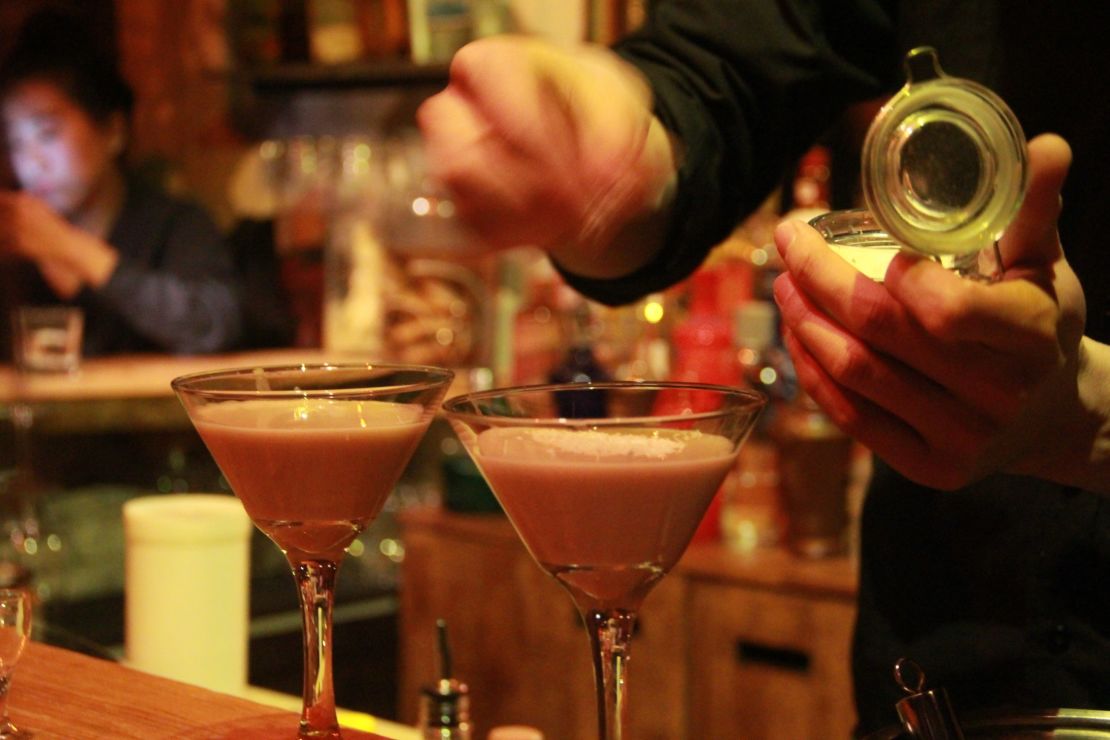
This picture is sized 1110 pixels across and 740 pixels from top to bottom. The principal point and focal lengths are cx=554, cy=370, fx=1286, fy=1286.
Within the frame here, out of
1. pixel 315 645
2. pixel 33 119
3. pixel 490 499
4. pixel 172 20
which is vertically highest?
pixel 172 20

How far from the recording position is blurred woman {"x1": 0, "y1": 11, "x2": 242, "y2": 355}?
284 centimetres

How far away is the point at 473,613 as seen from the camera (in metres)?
2.39

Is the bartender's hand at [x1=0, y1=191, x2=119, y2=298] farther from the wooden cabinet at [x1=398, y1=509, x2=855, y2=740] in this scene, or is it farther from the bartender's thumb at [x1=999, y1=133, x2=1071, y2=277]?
the bartender's thumb at [x1=999, y1=133, x2=1071, y2=277]

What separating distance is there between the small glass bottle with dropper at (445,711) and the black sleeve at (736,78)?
37cm

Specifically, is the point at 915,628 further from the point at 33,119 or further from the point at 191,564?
the point at 33,119

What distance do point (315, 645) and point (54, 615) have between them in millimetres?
1654

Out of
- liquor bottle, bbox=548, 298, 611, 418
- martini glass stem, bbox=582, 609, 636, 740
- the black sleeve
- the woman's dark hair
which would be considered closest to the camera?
martini glass stem, bbox=582, 609, 636, 740

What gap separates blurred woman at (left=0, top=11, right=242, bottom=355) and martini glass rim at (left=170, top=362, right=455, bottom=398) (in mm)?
2091

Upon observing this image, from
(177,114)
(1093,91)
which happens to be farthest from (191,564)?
(177,114)

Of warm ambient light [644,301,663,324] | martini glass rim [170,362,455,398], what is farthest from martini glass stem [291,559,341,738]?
warm ambient light [644,301,663,324]

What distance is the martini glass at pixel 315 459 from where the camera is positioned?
31.8 inches

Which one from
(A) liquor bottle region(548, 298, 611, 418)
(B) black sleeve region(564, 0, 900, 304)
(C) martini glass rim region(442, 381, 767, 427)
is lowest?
(A) liquor bottle region(548, 298, 611, 418)

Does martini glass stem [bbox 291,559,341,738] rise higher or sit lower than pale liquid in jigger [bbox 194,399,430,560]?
lower

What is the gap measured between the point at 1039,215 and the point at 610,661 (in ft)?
1.08
